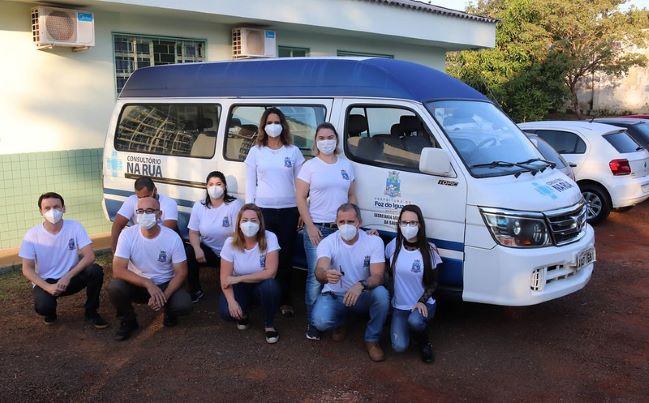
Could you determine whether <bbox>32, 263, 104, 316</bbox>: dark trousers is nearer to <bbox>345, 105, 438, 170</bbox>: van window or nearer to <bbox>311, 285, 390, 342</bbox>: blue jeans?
<bbox>311, 285, 390, 342</bbox>: blue jeans

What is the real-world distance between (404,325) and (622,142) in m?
6.52

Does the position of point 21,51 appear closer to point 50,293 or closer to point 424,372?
point 50,293

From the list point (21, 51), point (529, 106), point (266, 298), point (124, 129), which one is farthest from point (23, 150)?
point (529, 106)

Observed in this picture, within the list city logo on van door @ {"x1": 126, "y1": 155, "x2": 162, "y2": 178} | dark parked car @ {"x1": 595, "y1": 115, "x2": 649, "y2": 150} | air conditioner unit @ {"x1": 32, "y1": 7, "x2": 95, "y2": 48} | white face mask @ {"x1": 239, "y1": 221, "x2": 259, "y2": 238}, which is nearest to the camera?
white face mask @ {"x1": 239, "y1": 221, "x2": 259, "y2": 238}

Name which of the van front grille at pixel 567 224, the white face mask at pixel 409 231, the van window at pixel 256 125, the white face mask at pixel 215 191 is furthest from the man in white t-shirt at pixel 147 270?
the van front grille at pixel 567 224

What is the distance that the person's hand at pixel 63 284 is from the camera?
520 centimetres

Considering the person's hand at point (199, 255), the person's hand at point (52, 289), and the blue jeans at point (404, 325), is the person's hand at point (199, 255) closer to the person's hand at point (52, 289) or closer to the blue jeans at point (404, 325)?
the person's hand at point (52, 289)

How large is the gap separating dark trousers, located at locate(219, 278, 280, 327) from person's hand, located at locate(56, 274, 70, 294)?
4.32 feet

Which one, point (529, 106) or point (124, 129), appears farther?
point (529, 106)

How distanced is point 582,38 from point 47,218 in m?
24.6

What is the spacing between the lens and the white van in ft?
15.6

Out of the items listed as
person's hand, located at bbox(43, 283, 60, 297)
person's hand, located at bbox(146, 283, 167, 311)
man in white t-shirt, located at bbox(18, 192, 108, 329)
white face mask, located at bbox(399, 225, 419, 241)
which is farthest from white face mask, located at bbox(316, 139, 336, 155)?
person's hand, located at bbox(43, 283, 60, 297)

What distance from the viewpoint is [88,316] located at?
18.2 feet

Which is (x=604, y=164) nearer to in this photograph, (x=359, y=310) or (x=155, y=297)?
(x=359, y=310)
